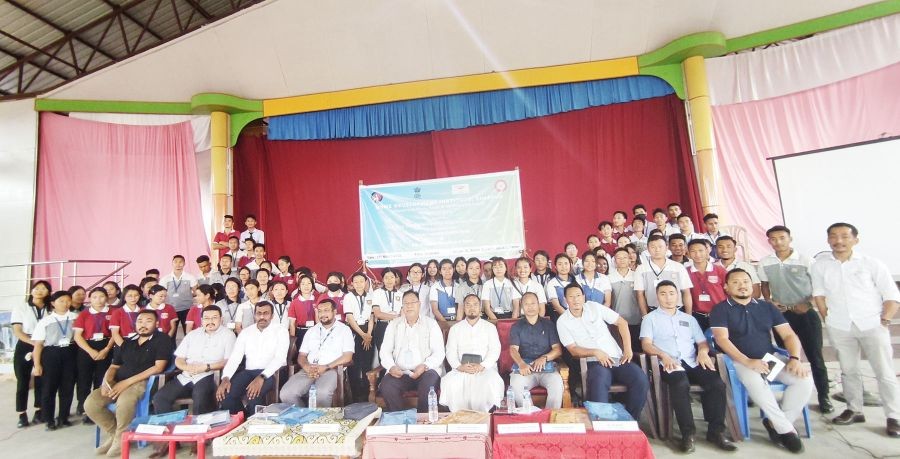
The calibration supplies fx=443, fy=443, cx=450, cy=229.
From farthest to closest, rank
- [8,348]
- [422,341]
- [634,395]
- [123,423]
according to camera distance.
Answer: [8,348] → [422,341] → [123,423] → [634,395]

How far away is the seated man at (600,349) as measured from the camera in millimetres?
2832

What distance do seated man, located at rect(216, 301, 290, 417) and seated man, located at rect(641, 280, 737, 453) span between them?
107 inches

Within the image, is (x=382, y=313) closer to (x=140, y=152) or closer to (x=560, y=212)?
(x=560, y=212)

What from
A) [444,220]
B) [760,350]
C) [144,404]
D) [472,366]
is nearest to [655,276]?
[760,350]

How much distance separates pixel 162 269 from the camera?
663 centimetres

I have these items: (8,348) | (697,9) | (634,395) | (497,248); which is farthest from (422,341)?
(8,348)

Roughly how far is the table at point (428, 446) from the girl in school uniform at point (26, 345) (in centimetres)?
349

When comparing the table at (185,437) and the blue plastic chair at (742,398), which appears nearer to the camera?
the table at (185,437)

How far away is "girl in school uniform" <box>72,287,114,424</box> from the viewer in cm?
374

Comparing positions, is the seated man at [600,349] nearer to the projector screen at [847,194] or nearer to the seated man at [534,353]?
the seated man at [534,353]

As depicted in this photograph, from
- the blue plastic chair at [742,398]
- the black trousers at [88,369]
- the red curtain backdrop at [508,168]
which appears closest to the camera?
the blue plastic chair at [742,398]

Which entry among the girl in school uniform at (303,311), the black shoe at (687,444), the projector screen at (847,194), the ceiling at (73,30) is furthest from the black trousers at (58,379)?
the projector screen at (847,194)

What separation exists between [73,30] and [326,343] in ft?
25.5

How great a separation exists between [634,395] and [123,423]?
137 inches
